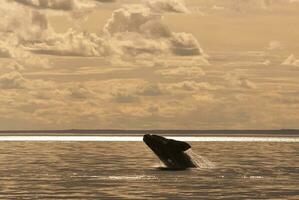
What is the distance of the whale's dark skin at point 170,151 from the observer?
5341cm

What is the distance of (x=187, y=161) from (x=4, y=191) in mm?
19695

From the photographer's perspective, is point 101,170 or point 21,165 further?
point 21,165

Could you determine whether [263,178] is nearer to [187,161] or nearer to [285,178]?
[285,178]

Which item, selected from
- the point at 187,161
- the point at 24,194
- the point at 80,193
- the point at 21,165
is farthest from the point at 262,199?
the point at 21,165

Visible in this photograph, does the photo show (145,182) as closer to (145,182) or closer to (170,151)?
(145,182)

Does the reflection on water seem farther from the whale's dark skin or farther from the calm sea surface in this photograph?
the whale's dark skin

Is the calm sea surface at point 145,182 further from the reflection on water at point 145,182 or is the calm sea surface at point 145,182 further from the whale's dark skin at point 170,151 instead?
the whale's dark skin at point 170,151

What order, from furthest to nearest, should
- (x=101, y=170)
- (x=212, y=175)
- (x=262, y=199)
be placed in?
(x=101, y=170) < (x=212, y=175) < (x=262, y=199)

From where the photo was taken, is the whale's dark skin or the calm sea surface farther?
the whale's dark skin

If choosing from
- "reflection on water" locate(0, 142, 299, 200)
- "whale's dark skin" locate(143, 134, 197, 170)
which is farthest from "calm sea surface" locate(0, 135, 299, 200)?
"whale's dark skin" locate(143, 134, 197, 170)

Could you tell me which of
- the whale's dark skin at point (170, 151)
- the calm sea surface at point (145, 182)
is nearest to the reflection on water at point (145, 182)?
the calm sea surface at point (145, 182)

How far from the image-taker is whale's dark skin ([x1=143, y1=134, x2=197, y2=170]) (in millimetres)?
53406

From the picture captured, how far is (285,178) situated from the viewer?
1900 inches

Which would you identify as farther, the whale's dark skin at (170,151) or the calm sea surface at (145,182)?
the whale's dark skin at (170,151)
